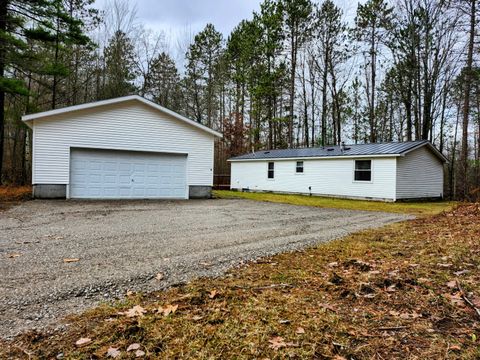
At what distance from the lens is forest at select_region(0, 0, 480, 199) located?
16406mm

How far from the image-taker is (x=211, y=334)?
2035 mm

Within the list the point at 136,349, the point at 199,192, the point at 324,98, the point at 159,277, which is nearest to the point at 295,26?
the point at 324,98

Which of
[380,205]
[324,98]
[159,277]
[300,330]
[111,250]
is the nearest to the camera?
[300,330]

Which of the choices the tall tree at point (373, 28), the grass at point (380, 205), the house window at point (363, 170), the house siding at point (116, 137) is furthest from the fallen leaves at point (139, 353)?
the tall tree at point (373, 28)

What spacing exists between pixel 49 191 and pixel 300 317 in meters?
12.3

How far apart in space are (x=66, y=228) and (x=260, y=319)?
5.43 m

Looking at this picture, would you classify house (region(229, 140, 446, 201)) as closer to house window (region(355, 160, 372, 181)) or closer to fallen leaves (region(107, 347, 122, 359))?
house window (region(355, 160, 372, 181))

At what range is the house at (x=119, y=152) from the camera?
11641mm

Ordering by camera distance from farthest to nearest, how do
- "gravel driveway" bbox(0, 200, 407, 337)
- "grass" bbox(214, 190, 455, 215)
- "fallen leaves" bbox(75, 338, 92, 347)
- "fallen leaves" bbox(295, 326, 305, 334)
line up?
1. "grass" bbox(214, 190, 455, 215)
2. "gravel driveway" bbox(0, 200, 407, 337)
3. "fallen leaves" bbox(295, 326, 305, 334)
4. "fallen leaves" bbox(75, 338, 92, 347)

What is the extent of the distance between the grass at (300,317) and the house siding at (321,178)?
11.8 meters

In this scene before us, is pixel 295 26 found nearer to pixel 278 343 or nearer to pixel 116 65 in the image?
pixel 116 65

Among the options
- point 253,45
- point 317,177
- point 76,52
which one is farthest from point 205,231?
point 253,45

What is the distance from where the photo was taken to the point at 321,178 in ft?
57.6

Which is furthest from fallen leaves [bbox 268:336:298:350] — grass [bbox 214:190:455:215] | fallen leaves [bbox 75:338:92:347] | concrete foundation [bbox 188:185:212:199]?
concrete foundation [bbox 188:185:212:199]
